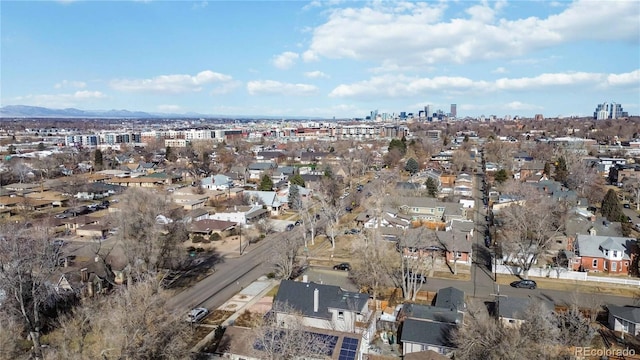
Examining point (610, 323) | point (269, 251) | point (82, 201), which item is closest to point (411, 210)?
point (269, 251)

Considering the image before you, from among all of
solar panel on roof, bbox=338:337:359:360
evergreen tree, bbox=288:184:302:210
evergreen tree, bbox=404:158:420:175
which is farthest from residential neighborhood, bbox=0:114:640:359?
evergreen tree, bbox=404:158:420:175

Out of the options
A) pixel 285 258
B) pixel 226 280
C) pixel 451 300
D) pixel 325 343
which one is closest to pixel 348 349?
pixel 325 343

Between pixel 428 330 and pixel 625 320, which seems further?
pixel 625 320

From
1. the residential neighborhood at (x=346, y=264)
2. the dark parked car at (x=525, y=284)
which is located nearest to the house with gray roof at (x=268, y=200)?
the residential neighborhood at (x=346, y=264)

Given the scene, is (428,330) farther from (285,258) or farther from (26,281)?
(26,281)

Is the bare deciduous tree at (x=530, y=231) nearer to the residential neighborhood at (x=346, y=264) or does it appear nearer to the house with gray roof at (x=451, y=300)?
the residential neighborhood at (x=346, y=264)

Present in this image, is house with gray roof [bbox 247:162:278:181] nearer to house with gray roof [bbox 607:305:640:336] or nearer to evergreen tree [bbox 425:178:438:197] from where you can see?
evergreen tree [bbox 425:178:438:197]
